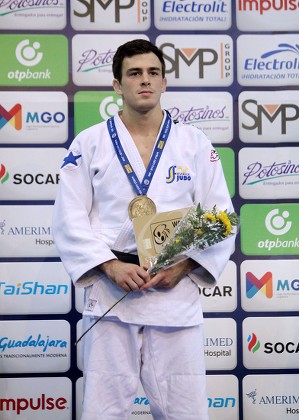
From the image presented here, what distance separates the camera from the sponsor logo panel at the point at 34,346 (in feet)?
12.1

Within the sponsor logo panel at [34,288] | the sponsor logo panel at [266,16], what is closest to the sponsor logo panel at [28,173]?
the sponsor logo panel at [34,288]

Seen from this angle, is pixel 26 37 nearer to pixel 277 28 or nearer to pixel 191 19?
pixel 191 19

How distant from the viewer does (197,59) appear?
3.77m

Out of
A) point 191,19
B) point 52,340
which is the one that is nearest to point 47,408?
point 52,340

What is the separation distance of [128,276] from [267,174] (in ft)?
4.90

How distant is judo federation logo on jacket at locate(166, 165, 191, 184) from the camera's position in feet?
8.87

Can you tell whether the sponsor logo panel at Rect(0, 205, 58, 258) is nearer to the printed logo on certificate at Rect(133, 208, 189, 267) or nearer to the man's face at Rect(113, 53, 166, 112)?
the man's face at Rect(113, 53, 166, 112)

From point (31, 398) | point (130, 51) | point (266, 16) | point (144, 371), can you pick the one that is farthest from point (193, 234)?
point (266, 16)

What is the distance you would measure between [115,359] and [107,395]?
0.14 metres

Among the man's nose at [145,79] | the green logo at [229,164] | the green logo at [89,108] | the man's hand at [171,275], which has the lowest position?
the man's hand at [171,275]

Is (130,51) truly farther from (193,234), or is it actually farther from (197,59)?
(197,59)

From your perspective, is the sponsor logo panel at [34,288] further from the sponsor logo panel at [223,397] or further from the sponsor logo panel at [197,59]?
the sponsor logo panel at [197,59]

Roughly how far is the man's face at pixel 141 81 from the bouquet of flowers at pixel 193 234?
19.5 inches

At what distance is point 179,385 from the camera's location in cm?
263
